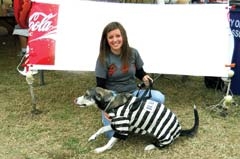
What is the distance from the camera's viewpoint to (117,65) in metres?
3.15

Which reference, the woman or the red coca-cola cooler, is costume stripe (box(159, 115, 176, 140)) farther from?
the red coca-cola cooler

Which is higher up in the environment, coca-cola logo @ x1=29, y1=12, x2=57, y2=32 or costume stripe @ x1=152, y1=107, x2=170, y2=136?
coca-cola logo @ x1=29, y1=12, x2=57, y2=32

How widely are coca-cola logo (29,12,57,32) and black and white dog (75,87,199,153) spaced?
3.44ft

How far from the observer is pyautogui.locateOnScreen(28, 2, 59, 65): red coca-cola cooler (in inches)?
145

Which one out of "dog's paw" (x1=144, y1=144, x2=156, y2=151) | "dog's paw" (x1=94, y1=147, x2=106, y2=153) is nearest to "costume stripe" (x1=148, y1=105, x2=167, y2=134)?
"dog's paw" (x1=144, y1=144, x2=156, y2=151)

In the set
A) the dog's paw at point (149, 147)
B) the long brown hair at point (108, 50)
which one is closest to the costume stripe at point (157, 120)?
the dog's paw at point (149, 147)

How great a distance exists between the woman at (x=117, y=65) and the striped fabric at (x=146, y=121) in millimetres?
230

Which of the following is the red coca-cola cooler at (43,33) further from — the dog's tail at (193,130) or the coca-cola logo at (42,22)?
the dog's tail at (193,130)

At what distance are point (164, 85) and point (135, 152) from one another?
1.67 metres

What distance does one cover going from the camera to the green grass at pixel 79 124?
118 inches

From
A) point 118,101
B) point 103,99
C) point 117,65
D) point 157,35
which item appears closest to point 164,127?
point 118,101

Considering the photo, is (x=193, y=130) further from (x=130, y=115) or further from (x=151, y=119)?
(x=130, y=115)

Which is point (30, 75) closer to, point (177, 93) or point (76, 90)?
point (76, 90)

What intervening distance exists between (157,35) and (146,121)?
115cm
